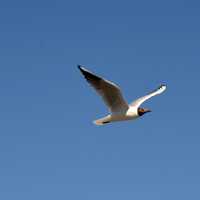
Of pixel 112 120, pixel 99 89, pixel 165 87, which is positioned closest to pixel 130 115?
pixel 112 120

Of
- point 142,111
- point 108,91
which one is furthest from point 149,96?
point 108,91

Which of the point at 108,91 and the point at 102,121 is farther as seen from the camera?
the point at 102,121

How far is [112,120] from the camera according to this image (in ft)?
108

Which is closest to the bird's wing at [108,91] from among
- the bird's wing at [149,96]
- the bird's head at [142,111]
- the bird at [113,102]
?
the bird at [113,102]

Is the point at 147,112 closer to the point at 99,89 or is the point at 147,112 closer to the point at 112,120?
the point at 112,120

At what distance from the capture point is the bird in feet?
99.0

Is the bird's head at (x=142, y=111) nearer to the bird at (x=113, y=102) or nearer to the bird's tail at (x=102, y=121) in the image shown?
the bird at (x=113, y=102)

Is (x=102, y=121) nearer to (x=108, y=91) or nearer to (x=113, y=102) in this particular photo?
(x=113, y=102)

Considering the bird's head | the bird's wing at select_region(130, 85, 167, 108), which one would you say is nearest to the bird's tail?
the bird's head

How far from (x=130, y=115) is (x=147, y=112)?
1.41 metres

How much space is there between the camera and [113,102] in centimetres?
3225

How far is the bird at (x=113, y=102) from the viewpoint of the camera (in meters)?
30.2

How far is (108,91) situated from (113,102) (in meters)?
1.21

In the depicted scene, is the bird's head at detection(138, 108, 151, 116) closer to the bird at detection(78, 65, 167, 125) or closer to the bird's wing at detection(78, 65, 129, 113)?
the bird at detection(78, 65, 167, 125)
